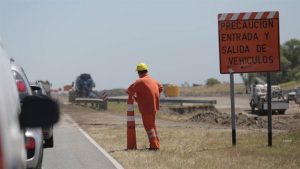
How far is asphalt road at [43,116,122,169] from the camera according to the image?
39.2ft

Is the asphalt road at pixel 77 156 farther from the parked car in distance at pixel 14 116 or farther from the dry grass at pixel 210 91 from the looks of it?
the dry grass at pixel 210 91

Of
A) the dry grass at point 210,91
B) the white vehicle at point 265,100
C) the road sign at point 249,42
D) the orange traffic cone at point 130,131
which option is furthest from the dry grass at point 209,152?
the dry grass at point 210,91

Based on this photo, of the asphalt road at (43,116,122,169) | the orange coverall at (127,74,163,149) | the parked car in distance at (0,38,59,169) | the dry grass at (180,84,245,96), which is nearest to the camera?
the parked car in distance at (0,38,59,169)

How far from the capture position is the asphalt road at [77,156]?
39.2 ft

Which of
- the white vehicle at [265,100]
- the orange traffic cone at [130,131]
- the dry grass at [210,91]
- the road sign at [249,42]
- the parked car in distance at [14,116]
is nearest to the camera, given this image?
→ the parked car in distance at [14,116]

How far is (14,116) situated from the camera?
2.91 m

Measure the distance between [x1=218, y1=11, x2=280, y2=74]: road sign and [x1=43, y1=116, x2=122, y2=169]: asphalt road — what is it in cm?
382

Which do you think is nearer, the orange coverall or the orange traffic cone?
the orange coverall

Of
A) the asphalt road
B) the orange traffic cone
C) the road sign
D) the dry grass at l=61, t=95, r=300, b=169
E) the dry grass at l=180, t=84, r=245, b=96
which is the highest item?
the road sign

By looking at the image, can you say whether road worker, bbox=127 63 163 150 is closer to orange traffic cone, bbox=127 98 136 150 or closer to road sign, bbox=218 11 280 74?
orange traffic cone, bbox=127 98 136 150

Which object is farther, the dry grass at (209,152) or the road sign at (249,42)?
the road sign at (249,42)

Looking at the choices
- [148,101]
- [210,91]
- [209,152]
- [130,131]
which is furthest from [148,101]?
[210,91]

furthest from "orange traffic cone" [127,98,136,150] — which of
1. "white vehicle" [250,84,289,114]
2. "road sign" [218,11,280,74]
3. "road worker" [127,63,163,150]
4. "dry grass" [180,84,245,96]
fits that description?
"dry grass" [180,84,245,96]

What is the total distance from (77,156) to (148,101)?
79.3 inches
